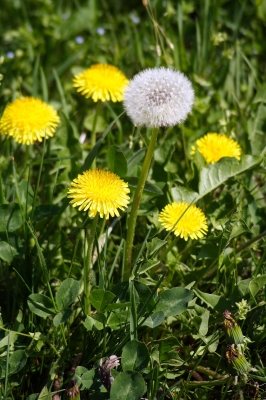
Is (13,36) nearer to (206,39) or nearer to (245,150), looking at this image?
(206,39)

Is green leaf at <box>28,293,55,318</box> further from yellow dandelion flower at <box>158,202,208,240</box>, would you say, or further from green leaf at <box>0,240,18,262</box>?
yellow dandelion flower at <box>158,202,208,240</box>

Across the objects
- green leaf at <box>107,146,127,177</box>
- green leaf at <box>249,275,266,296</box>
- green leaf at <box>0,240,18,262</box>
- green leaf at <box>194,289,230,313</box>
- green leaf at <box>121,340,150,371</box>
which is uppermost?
green leaf at <box>107,146,127,177</box>

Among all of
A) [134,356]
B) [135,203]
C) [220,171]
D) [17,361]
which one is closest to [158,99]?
[135,203]

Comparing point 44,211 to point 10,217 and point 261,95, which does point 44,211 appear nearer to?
point 10,217

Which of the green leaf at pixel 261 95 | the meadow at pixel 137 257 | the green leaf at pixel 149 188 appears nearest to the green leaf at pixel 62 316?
the meadow at pixel 137 257

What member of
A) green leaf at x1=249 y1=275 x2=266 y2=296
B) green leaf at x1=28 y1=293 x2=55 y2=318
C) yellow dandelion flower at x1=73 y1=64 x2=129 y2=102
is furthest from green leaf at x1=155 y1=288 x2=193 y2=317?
yellow dandelion flower at x1=73 y1=64 x2=129 y2=102

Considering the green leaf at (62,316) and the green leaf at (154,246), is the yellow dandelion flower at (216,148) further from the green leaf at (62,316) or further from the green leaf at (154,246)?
the green leaf at (62,316)

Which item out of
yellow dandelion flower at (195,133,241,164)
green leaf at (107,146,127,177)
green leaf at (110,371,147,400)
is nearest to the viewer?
green leaf at (110,371,147,400)

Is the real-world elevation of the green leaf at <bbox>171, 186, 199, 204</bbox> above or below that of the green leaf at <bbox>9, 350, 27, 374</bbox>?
above
